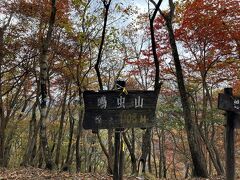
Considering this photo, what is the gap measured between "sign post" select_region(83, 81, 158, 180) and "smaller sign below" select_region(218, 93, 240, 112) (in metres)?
1.46

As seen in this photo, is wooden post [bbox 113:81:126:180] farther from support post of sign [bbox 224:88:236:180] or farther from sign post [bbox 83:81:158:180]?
support post of sign [bbox 224:88:236:180]

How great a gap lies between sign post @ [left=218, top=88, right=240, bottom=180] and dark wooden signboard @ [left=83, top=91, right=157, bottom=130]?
1514mm

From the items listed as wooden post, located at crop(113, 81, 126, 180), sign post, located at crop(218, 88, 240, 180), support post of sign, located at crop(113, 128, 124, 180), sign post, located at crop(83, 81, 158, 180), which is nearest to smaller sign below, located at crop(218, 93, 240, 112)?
sign post, located at crop(218, 88, 240, 180)

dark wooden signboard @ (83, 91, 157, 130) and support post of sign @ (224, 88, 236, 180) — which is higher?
dark wooden signboard @ (83, 91, 157, 130)

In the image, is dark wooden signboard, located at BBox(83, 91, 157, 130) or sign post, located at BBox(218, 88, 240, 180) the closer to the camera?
dark wooden signboard, located at BBox(83, 91, 157, 130)

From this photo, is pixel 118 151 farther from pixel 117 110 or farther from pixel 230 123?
pixel 230 123

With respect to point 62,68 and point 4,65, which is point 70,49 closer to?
point 62,68

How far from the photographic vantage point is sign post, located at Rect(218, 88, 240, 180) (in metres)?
6.34

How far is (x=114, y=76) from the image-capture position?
25.4 meters

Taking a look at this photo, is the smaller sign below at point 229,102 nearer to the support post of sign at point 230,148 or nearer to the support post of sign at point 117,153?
the support post of sign at point 230,148

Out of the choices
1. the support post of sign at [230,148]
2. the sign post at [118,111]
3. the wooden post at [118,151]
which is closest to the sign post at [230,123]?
the support post of sign at [230,148]

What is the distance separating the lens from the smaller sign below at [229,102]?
20.7 ft

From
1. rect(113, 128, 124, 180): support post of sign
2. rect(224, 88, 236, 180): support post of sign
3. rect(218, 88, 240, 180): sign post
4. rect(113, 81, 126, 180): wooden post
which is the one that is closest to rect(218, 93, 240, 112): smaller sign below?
rect(218, 88, 240, 180): sign post

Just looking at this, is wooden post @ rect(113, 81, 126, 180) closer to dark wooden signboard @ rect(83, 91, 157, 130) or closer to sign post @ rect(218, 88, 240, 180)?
dark wooden signboard @ rect(83, 91, 157, 130)
